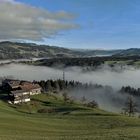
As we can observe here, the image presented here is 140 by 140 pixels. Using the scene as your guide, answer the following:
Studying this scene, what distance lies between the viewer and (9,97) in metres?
156

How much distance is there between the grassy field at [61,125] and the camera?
54156 millimetres

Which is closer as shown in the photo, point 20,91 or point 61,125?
point 61,125

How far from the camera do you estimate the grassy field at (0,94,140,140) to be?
54.2 metres

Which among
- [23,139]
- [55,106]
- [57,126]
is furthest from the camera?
[55,106]

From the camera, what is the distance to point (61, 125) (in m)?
81.5

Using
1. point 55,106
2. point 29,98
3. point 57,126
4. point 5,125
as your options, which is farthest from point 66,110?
point 5,125

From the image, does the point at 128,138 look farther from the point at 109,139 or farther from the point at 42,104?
the point at 42,104

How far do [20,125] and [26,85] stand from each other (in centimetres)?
11057

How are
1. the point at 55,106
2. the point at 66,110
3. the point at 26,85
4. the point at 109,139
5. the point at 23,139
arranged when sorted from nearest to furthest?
the point at 109,139 → the point at 23,139 → the point at 66,110 → the point at 55,106 → the point at 26,85

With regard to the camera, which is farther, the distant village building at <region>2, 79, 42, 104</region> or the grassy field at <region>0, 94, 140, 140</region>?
the distant village building at <region>2, 79, 42, 104</region>

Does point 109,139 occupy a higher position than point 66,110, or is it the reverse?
point 109,139

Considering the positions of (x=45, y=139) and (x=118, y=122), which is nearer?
(x=45, y=139)

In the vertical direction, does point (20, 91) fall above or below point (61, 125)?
below

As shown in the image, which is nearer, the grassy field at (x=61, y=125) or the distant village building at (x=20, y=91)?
the grassy field at (x=61, y=125)
